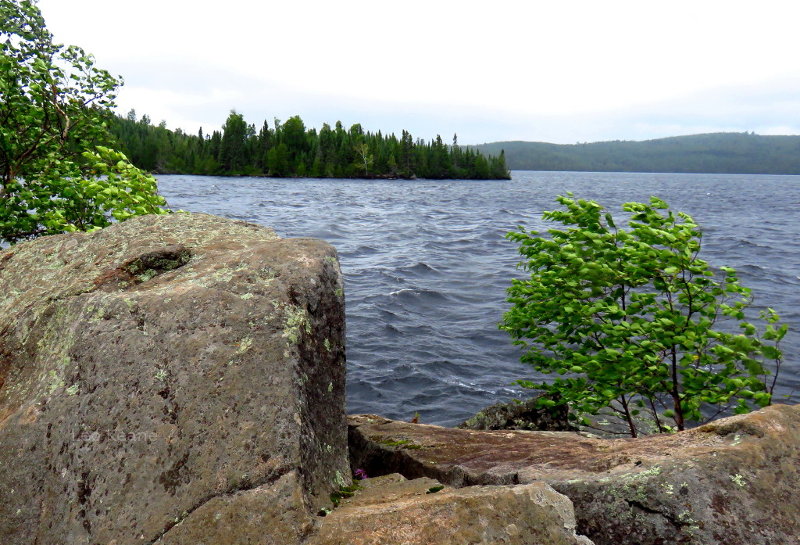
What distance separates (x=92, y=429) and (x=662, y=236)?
24.8 ft

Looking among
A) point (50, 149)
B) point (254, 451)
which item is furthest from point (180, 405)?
point (50, 149)

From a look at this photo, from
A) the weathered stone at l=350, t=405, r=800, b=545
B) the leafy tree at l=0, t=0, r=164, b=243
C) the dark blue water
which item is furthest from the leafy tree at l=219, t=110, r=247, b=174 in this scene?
the weathered stone at l=350, t=405, r=800, b=545

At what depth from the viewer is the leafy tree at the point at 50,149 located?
11.3m

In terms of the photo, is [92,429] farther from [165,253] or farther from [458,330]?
[458,330]

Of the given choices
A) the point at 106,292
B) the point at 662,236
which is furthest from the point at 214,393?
the point at 662,236

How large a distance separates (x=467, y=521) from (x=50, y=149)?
1330 centimetres

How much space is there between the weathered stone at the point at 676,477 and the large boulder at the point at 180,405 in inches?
73.0

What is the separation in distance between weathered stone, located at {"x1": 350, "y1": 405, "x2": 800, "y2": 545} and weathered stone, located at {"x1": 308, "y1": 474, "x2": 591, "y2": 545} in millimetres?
1120

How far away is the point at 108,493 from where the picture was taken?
412 centimetres

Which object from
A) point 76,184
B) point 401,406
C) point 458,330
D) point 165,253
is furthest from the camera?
point 458,330

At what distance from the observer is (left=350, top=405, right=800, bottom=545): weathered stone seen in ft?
14.9

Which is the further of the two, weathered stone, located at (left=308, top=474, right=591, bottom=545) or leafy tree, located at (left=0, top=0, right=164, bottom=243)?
leafy tree, located at (left=0, top=0, right=164, bottom=243)

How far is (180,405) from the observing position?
4.38 m

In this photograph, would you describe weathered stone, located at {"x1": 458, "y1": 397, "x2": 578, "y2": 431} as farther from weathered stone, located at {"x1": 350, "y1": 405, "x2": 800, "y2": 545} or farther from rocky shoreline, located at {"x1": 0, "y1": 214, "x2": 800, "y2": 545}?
rocky shoreline, located at {"x1": 0, "y1": 214, "x2": 800, "y2": 545}
